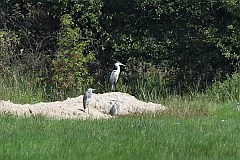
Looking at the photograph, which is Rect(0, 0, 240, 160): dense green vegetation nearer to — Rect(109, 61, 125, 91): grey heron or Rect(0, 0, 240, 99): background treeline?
Rect(0, 0, 240, 99): background treeline

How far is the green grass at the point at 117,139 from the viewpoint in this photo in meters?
9.57

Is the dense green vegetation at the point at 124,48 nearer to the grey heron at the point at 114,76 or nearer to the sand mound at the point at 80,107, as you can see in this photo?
the grey heron at the point at 114,76

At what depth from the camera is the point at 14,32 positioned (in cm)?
2305

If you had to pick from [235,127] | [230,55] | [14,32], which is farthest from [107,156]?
[14,32]

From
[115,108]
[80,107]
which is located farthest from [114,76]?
[115,108]

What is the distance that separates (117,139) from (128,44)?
11.7m

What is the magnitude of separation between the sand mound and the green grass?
94.6 inches

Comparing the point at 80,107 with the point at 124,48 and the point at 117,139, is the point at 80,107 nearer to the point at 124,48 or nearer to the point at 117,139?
the point at 124,48

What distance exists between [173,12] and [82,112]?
279 inches

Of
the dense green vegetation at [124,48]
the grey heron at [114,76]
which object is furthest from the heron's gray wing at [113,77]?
the dense green vegetation at [124,48]

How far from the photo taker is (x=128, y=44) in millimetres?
22328

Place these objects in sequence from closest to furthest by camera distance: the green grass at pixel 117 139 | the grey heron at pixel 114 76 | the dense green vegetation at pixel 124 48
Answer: the green grass at pixel 117 139, the grey heron at pixel 114 76, the dense green vegetation at pixel 124 48

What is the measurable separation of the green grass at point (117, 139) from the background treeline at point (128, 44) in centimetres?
818

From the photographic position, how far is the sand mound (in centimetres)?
1578
